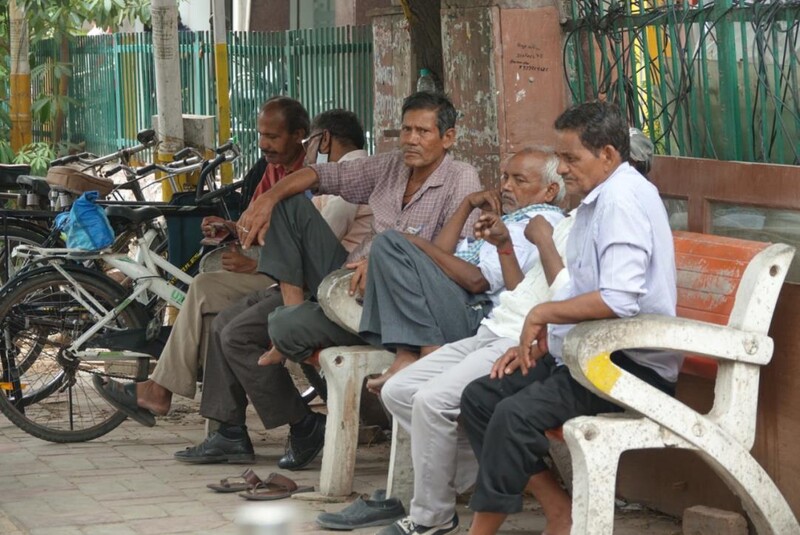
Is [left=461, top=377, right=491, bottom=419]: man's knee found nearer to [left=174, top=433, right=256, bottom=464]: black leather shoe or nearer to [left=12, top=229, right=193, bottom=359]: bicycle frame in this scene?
[left=174, top=433, right=256, bottom=464]: black leather shoe

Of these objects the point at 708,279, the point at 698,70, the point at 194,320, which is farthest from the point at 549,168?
the point at 194,320

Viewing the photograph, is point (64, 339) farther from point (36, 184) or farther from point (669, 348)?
point (669, 348)

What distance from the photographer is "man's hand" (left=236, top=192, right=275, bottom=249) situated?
18.4 feet

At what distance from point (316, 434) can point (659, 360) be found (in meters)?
2.25

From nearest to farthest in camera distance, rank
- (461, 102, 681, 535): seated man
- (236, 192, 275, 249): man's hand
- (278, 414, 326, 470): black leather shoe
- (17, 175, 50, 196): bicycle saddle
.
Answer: (461, 102, 681, 535): seated man < (236, 192, 275, 249): man's hand < (278, 414, 326, 470): black leather shoe < (17, 175, 50, 196): bicycle saddle

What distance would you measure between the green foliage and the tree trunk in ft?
25.6

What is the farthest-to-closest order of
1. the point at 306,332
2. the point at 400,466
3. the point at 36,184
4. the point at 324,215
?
1. the point at 36,184
2. the point at 324,215
3. the point at 306,332
4. the point at 400,466

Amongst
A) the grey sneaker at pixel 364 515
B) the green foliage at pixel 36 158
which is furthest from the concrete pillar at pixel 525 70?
the green foliage at pixel 36 158

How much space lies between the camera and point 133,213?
22.6 ft

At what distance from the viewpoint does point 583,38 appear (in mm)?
5652

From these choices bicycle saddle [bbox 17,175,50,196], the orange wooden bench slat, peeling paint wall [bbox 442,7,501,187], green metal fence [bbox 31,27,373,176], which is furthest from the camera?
green metal fence [bbox 31,27,373,176]

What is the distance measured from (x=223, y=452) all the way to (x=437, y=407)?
74.1 inches

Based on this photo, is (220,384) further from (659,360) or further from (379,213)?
(659,360)

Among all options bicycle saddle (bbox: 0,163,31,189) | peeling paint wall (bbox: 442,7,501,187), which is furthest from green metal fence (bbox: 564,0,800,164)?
bicycle saddle (bbox: 0,163,31,189)
